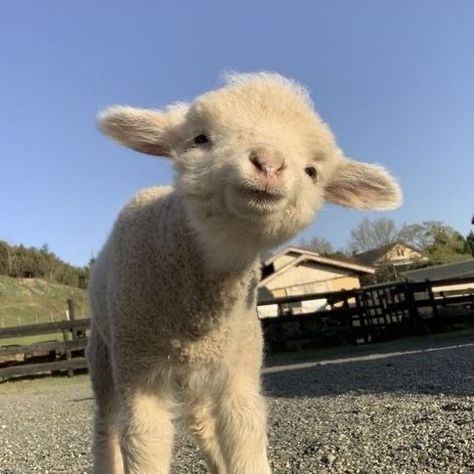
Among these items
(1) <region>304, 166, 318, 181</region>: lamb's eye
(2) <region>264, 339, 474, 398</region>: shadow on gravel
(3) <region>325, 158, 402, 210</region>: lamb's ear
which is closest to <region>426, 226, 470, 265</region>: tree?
(2) <region>264, 339, 474, 398</region>: shadow on gravel

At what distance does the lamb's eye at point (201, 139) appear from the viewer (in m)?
2.92

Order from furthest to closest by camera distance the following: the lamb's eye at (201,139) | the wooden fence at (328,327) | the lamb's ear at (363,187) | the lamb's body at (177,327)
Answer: the wooden fence at (328,327) < the lamb's ear at (363,187) < the lamb's body at (177,327) < the lamb's eye at (201,139)

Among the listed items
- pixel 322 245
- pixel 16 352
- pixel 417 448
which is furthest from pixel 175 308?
pixel 322 245

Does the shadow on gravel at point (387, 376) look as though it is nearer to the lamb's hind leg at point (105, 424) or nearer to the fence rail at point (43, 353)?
the lamb's hind leg at point (105, 424)

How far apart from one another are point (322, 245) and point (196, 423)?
6845cm

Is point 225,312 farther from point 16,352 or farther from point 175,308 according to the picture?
point 16,352

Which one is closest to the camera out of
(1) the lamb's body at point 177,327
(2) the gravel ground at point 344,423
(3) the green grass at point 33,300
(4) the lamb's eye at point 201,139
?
(4) the lamb's eye at point 201,139

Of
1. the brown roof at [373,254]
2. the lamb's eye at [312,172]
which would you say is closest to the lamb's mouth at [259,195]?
the lamb's eye at [312,172]

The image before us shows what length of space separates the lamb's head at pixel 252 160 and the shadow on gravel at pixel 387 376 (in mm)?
5055

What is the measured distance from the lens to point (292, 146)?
278cm

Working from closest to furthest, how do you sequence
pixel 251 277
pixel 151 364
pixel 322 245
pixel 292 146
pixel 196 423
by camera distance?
pixel 292 146
pixel 151 364
pixel 251 277
pixel 196 423
pixel 322 245

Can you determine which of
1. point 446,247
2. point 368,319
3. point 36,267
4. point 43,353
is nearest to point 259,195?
point 43,353

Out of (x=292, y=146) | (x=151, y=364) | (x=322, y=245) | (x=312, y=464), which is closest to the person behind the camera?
(x=292, y=146)

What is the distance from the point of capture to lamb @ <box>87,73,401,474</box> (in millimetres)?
2701
